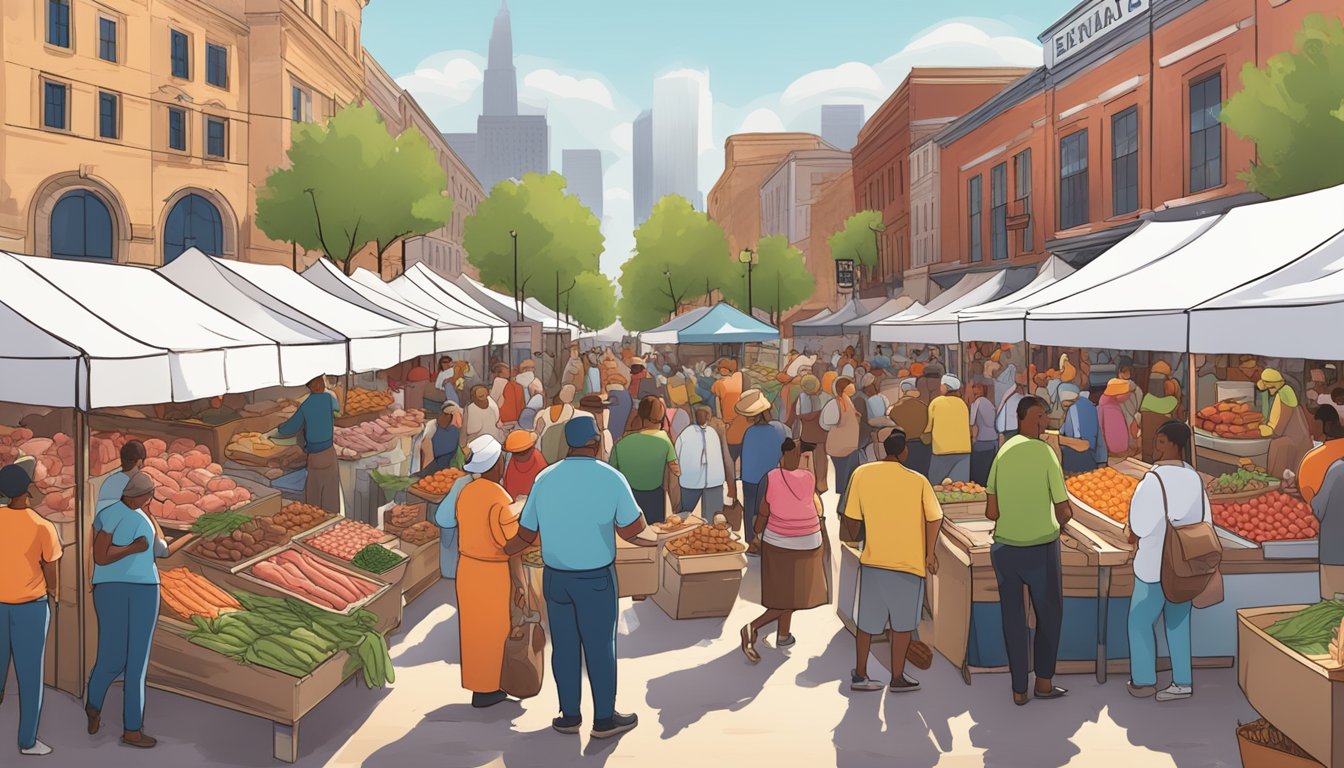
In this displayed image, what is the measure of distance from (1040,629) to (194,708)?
5828 millimetres

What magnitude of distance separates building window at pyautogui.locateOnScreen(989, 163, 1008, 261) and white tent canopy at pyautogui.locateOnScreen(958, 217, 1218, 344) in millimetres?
25016

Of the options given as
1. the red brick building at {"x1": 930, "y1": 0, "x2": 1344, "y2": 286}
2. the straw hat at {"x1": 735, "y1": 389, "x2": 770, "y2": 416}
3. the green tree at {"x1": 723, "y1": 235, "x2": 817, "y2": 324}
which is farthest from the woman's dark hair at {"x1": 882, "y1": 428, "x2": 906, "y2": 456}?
the green tree at {"x1": 723, "y1": 235, "x2": 817, "y2": 324}

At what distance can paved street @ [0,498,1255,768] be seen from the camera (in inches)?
238

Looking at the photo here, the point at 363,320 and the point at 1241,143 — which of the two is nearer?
the point at 363,320

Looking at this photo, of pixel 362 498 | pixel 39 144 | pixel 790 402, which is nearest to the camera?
pixel 362 498

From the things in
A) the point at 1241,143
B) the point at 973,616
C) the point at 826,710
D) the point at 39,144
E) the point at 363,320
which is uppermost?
the point at 39,144

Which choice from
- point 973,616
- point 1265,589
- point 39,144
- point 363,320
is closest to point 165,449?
point 363,320

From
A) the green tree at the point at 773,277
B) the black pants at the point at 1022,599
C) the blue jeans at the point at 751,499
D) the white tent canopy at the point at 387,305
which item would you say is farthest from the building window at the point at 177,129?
the green tree at the point at 773,277

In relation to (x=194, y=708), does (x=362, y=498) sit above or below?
above

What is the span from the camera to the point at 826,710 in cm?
685

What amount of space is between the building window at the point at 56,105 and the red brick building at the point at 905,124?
3726 centimetres

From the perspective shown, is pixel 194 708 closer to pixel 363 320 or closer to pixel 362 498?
pixel 362 498

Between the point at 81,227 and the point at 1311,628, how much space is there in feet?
115

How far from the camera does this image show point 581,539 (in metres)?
6.01
